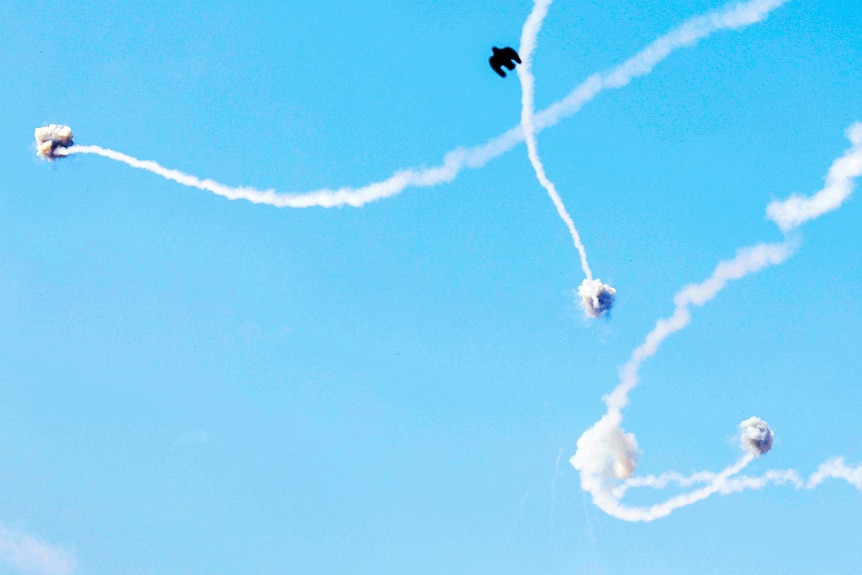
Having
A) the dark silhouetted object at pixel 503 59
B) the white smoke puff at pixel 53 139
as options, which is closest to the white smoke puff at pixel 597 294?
the dark silhouetted object at pixel 503 59

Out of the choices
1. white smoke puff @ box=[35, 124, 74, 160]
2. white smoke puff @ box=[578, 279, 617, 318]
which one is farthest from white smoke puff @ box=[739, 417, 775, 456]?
white smoke puff @ box=[35, 124, 74, 160]

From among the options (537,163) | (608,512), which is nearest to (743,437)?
(608,512)

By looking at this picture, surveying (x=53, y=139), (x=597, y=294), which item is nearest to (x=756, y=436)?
(x=597, y=294)

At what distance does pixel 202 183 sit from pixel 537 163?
29724mm

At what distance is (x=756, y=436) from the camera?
74.5m

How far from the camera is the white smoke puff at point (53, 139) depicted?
80562 mm

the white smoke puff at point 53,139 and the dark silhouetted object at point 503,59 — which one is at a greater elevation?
the white smoke puff at point 53,139

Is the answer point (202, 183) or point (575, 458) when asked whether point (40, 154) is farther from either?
point (575, 458)

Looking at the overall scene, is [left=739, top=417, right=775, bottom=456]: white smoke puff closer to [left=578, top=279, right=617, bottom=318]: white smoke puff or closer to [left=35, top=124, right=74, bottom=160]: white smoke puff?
[left=578, top=279, right=617, bottom=318]: white smoke puff

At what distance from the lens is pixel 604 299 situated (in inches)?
2726

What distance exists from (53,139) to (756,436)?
68.7 metres

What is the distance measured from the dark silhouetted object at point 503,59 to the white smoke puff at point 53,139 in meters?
42.0

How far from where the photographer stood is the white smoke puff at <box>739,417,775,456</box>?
243ft

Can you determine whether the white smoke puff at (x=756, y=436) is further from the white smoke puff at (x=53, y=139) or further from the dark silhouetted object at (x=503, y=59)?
the white smoke puff at (x=53, y=139)
